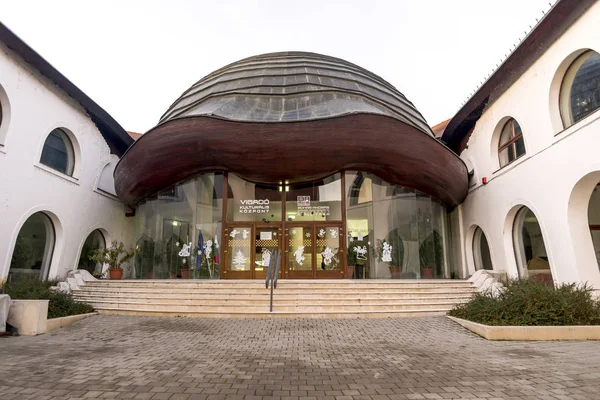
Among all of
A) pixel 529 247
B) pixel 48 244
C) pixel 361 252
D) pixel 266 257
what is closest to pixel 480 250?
pixel 529 247

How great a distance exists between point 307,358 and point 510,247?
1201cm

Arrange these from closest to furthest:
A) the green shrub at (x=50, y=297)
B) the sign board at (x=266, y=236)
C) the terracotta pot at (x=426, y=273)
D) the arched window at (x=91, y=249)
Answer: the green shrub at (x=50, y=297), the sign board at (x=266, y=236), the terracotta pot at (x=426, y=273), the arched window at (x=91, y=249)

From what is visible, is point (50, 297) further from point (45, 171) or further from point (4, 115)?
point (4, 115)

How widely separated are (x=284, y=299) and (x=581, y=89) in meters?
11.2

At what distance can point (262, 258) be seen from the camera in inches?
602

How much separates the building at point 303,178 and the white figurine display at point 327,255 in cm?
9

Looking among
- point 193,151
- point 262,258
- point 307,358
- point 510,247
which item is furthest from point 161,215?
point 510,247

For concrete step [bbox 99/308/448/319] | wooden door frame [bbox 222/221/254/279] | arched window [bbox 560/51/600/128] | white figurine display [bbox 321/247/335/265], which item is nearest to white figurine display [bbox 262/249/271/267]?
wooden door frame [bbox 222/221/254/279]

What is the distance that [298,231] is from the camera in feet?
51.0

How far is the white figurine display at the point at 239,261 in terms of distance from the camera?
15.2 meters

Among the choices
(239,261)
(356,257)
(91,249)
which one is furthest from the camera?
(91,249)

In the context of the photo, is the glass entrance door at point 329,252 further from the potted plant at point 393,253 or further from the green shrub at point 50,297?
the green shrub at point 50,297

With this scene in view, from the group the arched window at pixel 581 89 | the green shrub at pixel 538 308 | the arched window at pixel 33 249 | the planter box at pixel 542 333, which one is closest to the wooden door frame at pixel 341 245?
the green shrub at pixel 538 308

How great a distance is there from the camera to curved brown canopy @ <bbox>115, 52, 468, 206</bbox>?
13695mm
